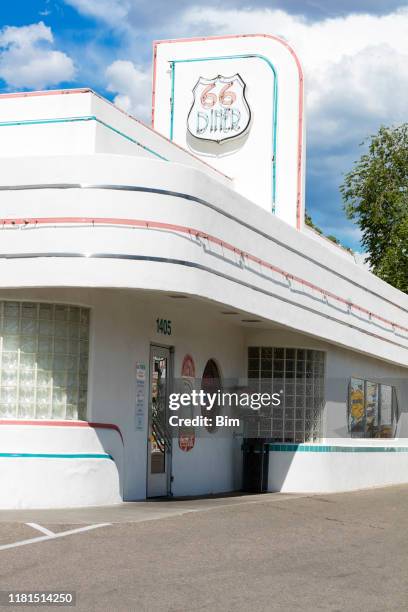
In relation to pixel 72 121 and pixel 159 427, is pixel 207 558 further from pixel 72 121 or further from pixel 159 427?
pixel 72 121

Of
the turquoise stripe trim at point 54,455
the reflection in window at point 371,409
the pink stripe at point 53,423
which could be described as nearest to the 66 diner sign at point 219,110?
the reflection in window at point 371,409

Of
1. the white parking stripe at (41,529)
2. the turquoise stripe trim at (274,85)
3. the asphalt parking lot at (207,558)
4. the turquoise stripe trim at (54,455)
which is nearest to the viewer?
the asphalt parking lot at (207,558)

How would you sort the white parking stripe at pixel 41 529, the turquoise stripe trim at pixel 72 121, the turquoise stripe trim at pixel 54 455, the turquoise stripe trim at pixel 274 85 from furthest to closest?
the turquoise stripe trim at pixel 274 85, the turquoise stripe trim at pixel 72 121, the turquoise stripe trim at pixel 54 455, the white parking stripe at pixel 41 529

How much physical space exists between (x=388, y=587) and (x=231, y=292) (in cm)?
698

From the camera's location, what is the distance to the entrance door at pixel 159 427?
16359 millimetres

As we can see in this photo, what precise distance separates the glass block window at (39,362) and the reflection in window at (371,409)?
9679 mm

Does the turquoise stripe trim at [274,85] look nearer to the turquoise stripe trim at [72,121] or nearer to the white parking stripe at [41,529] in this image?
the turquoise stripe trim at [72,121]

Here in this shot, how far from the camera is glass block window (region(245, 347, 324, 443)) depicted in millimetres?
19984

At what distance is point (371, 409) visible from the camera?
24.3 m

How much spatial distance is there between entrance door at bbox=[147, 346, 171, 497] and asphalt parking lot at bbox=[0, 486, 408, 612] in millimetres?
1935

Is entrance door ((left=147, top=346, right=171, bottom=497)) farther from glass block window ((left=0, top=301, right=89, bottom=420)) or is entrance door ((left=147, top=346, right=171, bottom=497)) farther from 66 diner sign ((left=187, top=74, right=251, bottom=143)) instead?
66 diner sign ((left=187, top=74, right=251, bottom=143))
